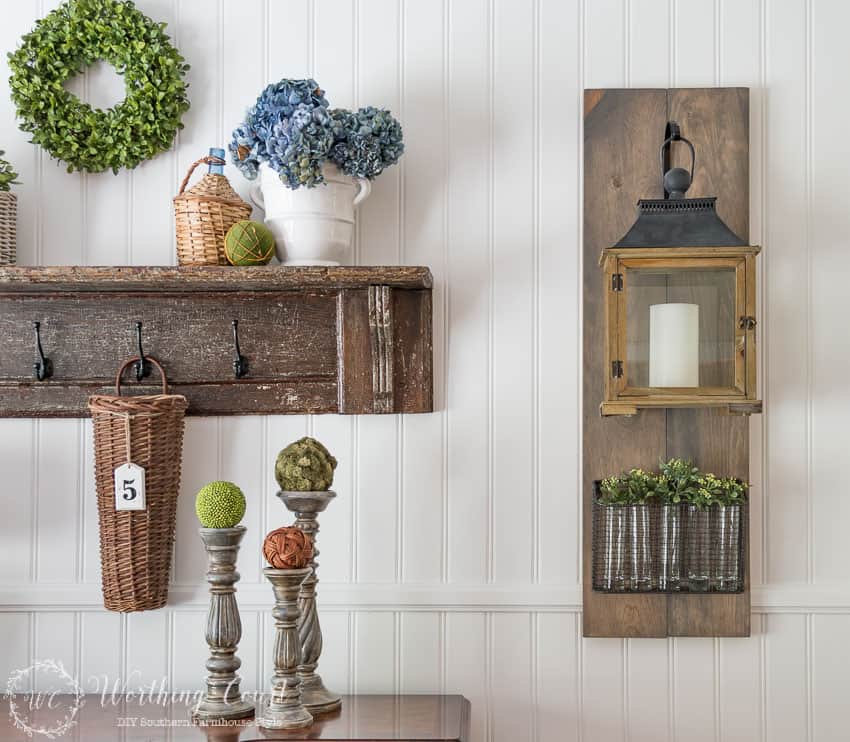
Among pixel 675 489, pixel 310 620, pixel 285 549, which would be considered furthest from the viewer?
pixel 675 489

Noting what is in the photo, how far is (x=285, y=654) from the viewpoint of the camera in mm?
1516

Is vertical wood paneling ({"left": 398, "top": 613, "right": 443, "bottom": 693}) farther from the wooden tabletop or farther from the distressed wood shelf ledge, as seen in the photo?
the distressed wood shelf ledge

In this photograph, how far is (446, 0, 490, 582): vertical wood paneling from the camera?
1791 mm

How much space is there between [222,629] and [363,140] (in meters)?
0.88

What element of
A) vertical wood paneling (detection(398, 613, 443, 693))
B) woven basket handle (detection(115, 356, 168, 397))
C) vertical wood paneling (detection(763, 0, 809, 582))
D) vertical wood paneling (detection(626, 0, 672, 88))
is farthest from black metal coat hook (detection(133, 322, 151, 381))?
vertical wood paneling (detection(763, 0, 809, 582))

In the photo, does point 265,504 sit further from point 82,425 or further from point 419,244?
point 419,244

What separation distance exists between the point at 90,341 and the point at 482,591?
887 millimetres

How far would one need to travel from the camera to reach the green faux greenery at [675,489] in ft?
5.56

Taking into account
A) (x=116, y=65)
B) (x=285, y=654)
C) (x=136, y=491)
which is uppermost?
(x=116, y=65)

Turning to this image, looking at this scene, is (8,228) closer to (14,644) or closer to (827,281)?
(14,644)

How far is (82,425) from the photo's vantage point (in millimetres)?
1813

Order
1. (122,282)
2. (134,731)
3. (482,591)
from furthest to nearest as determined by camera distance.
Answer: (482,591) < (122,282) < (134,731)

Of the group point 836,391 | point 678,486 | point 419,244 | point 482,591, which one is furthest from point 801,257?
point 482,591

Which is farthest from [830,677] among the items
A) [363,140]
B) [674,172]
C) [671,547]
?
[363,140]
